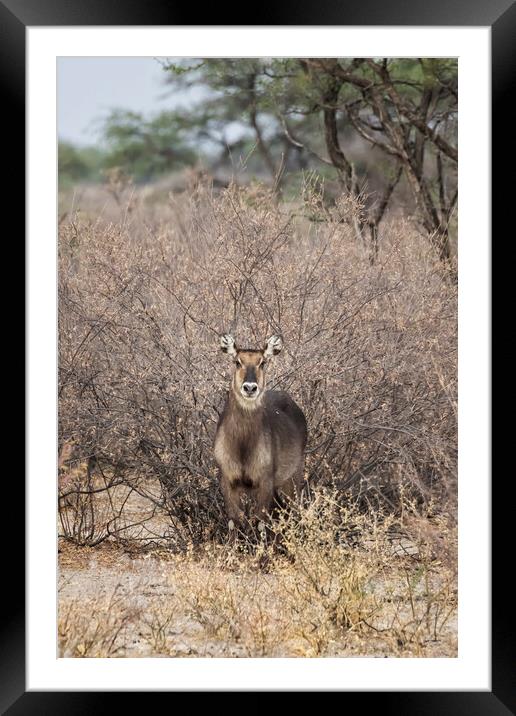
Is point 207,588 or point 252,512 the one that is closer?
point 207,588

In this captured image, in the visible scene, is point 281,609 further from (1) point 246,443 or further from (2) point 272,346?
(2) point 272,346

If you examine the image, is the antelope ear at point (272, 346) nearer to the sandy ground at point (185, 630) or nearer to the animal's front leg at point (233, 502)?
the animal's front leg at point (233, 502)

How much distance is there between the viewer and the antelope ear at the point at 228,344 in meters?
7.43

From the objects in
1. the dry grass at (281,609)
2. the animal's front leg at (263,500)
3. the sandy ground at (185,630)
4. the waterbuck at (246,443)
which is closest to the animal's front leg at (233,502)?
the waterbuck at (246,443)

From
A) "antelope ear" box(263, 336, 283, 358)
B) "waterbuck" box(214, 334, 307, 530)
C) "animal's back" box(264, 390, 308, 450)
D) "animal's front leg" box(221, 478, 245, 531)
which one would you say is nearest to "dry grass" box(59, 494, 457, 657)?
"animal's front leg" box(221, 478, 245, 531)

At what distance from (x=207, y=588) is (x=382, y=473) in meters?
2.55

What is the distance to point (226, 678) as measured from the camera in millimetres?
5324

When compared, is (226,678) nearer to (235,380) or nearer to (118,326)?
(235,380)

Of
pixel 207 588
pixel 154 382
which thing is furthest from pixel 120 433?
pixel 207 588

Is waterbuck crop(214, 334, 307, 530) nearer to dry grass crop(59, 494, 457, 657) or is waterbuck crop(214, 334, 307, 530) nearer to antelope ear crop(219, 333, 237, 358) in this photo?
antelope ear crop(219, 333, 237, 358)

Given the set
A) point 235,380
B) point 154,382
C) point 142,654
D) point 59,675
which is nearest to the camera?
point 59,675
